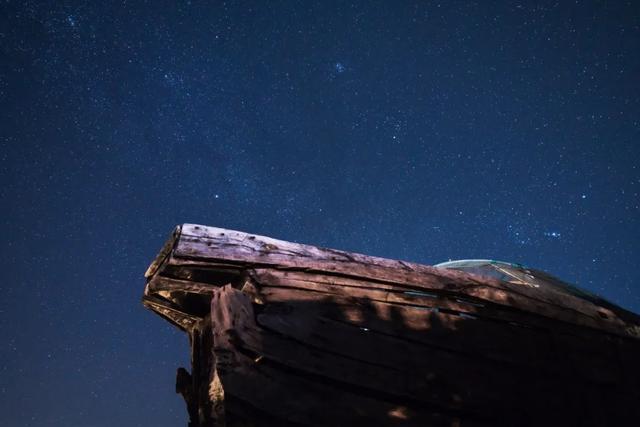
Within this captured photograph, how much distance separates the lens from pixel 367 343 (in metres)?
2.22

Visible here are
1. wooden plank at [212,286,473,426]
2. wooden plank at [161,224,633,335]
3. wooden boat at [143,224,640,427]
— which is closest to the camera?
wooden plank at [212,286,473,426]

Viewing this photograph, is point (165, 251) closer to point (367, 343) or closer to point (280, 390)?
point (280, 390)

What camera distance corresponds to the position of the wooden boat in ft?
6.31

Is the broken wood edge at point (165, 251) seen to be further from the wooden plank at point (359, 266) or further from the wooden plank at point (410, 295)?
the wooden plank at point (410, 295)

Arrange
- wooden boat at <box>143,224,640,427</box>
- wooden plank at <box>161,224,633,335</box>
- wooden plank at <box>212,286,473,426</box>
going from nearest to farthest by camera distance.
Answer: wooden plank at <box>212,286,473,426</box> → wooden boat at <box>143,224,640,427</box> → wooden plank at <box>161,224,633,335</box>

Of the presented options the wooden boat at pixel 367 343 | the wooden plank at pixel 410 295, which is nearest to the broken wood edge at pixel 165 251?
the wooden boat at pixel 367 343

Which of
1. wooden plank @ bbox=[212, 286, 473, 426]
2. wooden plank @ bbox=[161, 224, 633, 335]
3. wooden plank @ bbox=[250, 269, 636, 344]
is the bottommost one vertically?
wooden plank @ bbox=[212, 286, 473, 426]

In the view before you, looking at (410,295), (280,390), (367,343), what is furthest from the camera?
(410,295)

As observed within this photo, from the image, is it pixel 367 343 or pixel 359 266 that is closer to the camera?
pixel 367 343

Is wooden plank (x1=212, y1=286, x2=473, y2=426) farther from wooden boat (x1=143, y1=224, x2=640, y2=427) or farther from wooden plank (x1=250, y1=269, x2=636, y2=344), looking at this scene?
wooden plank (x1=250, y1=269, x2=636, y2=344)

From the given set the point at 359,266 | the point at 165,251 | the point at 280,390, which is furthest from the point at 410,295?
the point at 165,251

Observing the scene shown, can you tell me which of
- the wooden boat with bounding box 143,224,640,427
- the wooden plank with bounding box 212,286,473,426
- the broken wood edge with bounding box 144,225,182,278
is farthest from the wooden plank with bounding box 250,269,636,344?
the broken wood edge with bounding box 144,225,182,278

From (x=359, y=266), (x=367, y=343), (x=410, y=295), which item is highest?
(x=359, y=266)

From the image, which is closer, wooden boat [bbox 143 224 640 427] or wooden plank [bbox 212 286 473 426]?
wooden plank [bbox 212 286 473 426]
